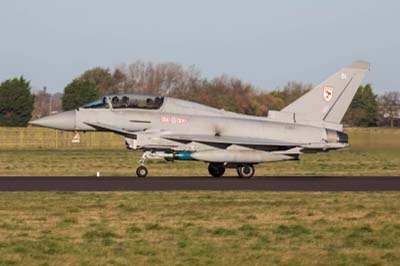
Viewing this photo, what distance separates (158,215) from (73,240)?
343 centimetres

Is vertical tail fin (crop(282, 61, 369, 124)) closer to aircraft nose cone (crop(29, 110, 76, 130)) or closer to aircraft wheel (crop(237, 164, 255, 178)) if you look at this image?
aircraft wheel (crop(237, 164, 255, 178))

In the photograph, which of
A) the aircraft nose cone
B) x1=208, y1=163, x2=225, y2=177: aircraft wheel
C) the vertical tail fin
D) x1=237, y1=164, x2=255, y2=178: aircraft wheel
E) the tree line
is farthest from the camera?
the tree line

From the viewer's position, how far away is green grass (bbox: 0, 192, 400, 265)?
12.4 meters

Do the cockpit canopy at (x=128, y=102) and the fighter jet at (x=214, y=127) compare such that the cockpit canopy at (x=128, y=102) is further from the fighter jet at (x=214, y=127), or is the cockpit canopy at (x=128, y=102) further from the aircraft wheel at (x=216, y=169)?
the aircraft wheel at (x=216, y=169)

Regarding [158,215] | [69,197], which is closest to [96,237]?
[158,215]

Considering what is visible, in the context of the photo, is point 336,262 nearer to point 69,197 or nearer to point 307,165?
point 69,197

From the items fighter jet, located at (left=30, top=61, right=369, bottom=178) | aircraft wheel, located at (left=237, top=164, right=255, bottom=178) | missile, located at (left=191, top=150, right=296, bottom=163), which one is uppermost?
fighter jet, located at (left=30, top=61, right=369, bottom=178)

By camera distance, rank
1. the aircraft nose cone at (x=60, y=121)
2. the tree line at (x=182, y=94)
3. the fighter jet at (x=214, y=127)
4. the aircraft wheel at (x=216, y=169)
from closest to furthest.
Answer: the fighter jet at (x=214, y=127) < the aircraft nose cone at (x=60, y=121) < the aircraft wheel at (x=216, y=169) < the tree line at (x=182, y=94)

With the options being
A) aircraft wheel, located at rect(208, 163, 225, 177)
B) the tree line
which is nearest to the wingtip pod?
aircraft wheel, located at rect(208, 163, 225, 177)

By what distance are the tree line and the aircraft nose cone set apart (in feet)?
103

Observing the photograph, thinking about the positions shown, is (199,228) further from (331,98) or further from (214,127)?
(331,98)

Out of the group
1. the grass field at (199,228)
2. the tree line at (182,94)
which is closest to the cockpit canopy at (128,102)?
the grass field at (199,228)

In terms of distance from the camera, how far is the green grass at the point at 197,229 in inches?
488

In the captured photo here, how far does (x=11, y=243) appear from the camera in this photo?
1337 cm
